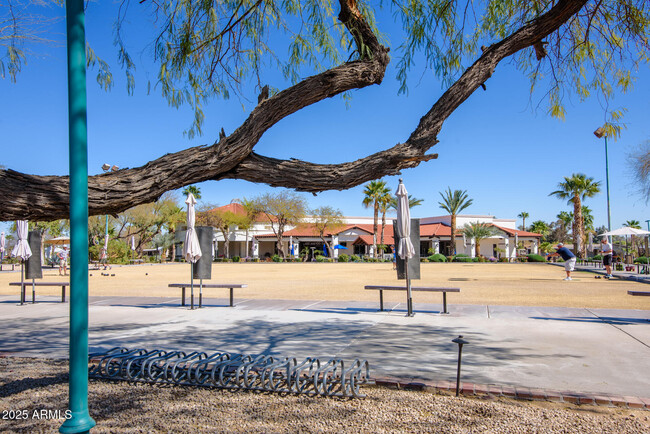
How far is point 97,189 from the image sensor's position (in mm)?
3465

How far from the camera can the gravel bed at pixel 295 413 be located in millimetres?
4055

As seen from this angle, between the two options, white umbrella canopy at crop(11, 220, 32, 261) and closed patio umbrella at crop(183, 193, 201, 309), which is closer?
closed patio umbrella at crop(183, 193, 201, 309)

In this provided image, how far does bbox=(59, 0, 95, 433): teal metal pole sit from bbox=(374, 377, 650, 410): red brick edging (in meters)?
3.44

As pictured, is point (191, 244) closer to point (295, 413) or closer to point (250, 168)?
point (295, 413)

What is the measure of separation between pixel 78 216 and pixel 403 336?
255 inches

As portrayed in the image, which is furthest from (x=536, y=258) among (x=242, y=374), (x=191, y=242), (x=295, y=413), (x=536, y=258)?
(x=295, y=413)

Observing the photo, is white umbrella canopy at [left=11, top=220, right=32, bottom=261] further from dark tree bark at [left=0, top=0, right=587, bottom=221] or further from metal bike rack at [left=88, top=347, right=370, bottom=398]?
dark tree bark at [left=0, top=0, right=587, bottom=221]

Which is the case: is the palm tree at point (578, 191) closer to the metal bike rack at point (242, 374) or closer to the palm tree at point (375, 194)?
the palm tree at point (375, 194)

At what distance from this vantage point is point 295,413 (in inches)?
176

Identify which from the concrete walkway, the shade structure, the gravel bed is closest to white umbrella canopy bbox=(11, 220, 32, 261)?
the concrete walkway

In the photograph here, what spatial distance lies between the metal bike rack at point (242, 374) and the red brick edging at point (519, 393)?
427 mm

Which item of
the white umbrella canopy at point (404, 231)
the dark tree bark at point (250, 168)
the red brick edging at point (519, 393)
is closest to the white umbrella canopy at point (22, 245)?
the white umbrella canopy at point (404, 231)

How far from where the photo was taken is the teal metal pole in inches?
103

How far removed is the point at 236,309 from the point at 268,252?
194 feet
